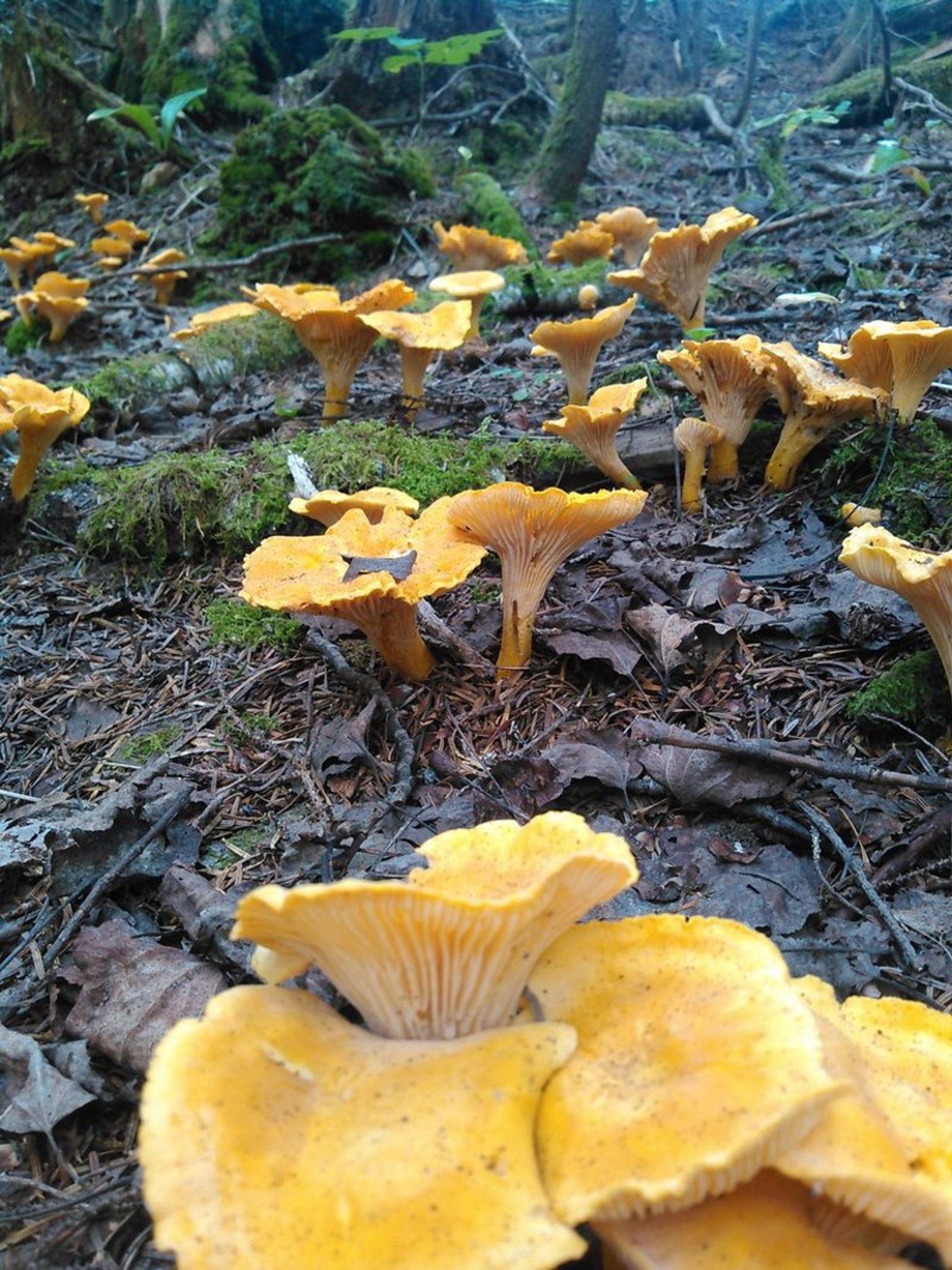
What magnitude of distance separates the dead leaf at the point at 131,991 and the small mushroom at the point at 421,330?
372cm

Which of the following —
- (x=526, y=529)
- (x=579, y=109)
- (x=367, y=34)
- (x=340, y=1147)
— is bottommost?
(x=340, y=1147)

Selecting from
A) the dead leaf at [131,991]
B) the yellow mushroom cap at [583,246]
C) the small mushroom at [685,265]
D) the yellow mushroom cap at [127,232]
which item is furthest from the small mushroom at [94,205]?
the dead leaf at [131,991]

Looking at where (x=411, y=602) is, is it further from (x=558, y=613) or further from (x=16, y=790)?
(x=16, y=790)

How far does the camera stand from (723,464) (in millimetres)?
4734

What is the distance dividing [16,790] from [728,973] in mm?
2974

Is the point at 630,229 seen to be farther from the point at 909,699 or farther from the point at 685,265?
the point at 909,699

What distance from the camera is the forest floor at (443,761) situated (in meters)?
2.20

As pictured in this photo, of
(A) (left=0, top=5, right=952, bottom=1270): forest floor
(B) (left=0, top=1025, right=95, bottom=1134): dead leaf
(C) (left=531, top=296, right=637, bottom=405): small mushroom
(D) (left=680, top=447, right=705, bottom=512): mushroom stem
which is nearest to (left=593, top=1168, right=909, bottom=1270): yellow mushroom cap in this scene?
(A) (left=0, top=5, right=952, bottom=1270): forest floor

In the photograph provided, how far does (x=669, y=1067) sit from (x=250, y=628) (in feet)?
10.3

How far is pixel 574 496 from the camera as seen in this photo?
9.89ft

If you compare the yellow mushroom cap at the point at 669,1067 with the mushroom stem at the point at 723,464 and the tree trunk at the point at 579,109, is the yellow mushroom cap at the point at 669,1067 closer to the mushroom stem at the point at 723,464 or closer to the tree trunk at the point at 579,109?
the mushroom stem at the point at 723,464

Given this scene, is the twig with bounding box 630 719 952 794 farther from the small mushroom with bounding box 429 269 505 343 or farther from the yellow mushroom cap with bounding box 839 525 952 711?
the small mushroom with bounding box 429 269 505 343

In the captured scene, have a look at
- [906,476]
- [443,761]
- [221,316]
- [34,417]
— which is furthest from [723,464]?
[221,316]

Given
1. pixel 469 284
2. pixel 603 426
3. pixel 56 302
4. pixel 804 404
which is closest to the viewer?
pixel 804 404
